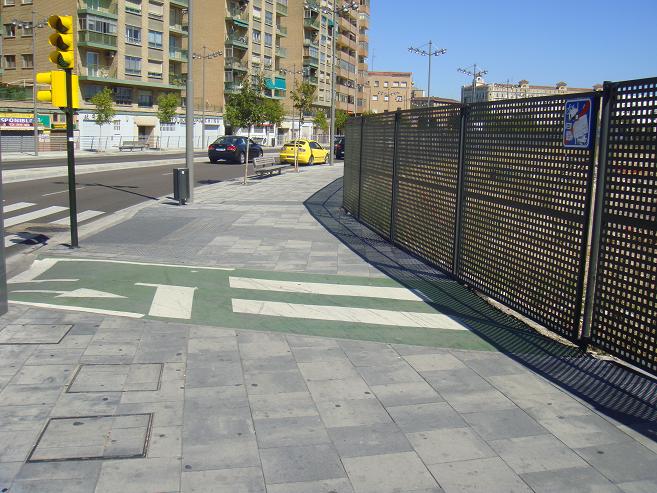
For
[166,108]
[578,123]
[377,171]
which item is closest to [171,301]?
[578,123]

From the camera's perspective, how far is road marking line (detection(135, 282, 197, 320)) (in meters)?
7.43

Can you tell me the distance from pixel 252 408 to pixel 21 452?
147 cm

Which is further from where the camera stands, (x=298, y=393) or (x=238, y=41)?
(x=238, y=41)

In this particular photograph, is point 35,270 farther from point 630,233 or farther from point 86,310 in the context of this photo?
point 630,233

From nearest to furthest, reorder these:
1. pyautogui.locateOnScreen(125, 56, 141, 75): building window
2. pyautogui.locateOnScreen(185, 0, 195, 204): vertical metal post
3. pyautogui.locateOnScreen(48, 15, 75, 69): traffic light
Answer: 1. pyautogui.locateOnScreen(48, 15, 75, 69): traffic light
2. pyautogui.locateOnScreen(185, 0, 195, 204): vertical metal post
3. pyautogui.locateOnScreen(125, 56, 141, 75): building window

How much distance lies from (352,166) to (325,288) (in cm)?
807

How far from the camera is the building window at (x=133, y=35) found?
2596 inches

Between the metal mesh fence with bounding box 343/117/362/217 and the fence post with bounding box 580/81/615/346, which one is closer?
the fence post with bounding box 580/81/615/346

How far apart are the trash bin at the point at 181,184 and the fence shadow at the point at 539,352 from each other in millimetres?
7802

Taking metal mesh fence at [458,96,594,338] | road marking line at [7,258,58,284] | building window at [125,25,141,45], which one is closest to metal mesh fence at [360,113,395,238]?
metal mesh fence at [458,96,594,338]

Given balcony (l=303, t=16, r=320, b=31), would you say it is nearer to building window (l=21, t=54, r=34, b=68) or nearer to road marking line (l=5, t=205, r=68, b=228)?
building window (l=21, t=54, r=34, b=68)

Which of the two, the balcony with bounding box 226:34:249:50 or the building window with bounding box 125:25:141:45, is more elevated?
the balcony with bounding box 226:34:249:50

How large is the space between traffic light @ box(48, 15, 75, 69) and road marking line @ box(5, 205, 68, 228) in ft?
17.4

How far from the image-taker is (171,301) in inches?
315
